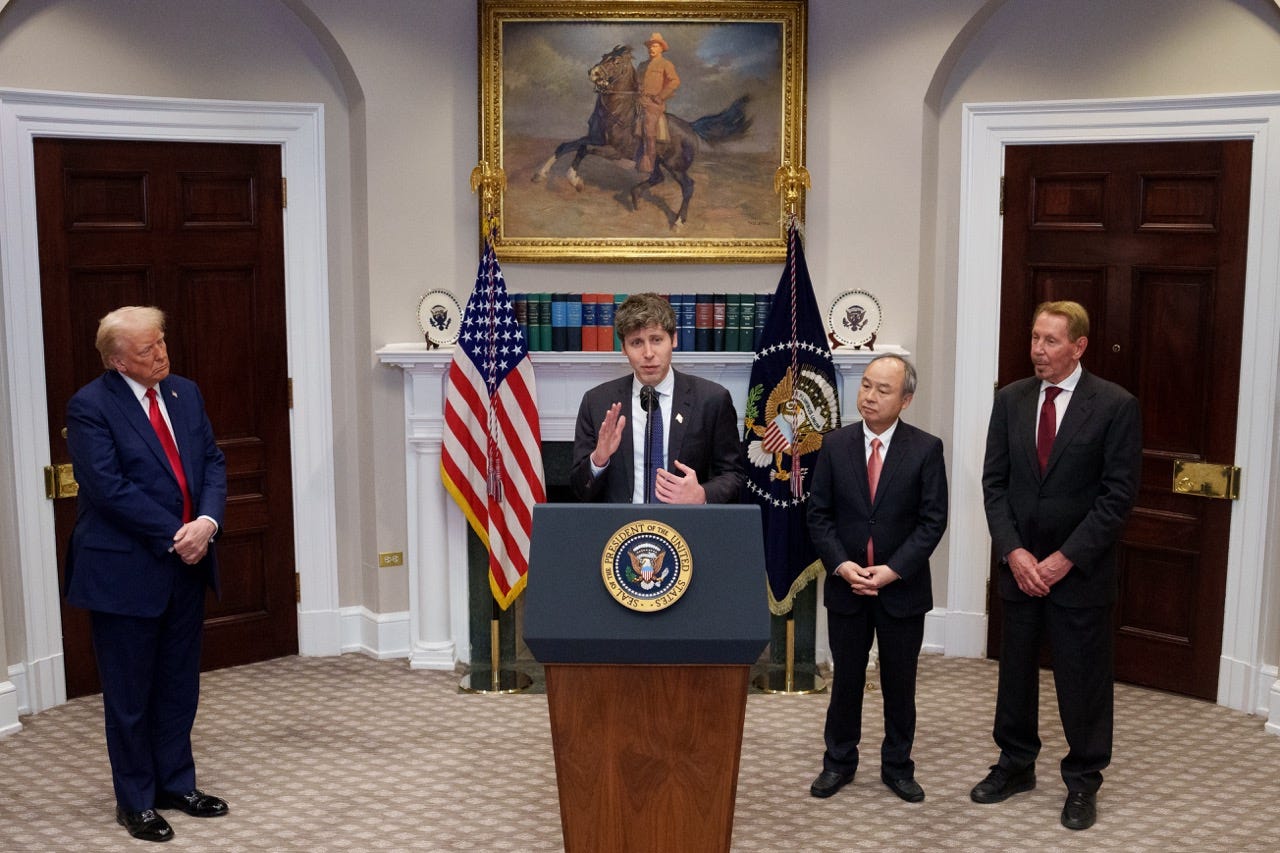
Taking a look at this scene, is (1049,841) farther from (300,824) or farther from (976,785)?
(300,824)

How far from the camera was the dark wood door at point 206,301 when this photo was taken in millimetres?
5891

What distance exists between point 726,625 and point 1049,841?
1954mm

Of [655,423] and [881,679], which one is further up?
[655,423]

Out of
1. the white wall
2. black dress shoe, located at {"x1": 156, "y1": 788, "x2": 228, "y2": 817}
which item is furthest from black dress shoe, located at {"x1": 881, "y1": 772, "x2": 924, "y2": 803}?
black dress shoe, located at {"x1": 156, "y1": 788, "x2": 228, "y2": 817}

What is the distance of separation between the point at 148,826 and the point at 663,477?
6.95 ft

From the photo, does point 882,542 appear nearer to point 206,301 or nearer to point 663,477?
point 663,477

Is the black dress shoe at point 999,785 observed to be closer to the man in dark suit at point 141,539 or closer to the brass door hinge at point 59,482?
the man in dark suit at point 141,539

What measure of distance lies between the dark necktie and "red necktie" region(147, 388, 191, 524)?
61.3 inches

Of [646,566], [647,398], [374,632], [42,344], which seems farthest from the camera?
[374,632]

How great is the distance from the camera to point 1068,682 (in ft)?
15.3

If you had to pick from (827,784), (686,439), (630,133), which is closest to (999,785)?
(827,784)

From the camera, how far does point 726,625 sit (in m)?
3.22

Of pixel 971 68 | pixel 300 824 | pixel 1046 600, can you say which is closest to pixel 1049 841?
pixel 1046 600

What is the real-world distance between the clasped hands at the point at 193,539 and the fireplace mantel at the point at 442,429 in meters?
1.83
